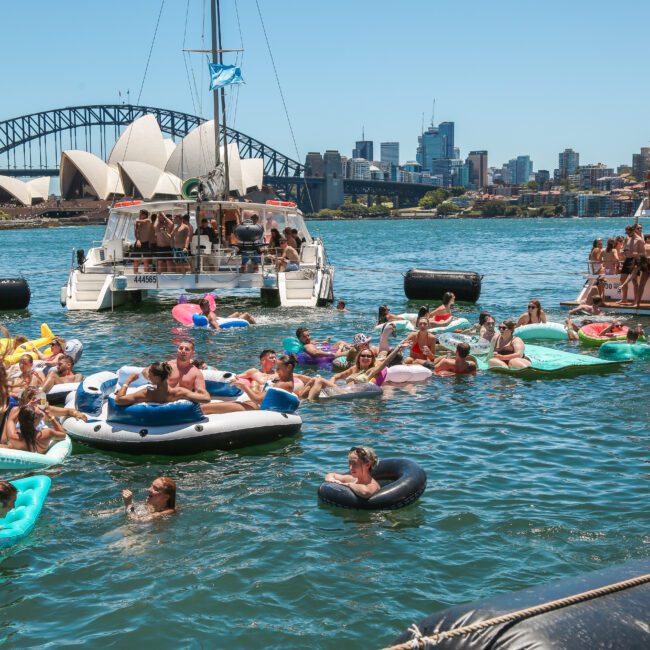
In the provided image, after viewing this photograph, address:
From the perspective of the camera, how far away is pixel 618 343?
1783 cm

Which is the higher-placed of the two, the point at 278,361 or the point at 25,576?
the point at 278,361

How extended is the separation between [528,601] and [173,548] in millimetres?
4452

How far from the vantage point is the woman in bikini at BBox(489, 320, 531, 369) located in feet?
54.9

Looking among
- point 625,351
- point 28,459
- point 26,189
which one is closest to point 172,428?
point 28,459

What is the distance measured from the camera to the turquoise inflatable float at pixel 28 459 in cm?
1109

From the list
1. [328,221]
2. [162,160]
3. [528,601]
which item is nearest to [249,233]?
[528,601]

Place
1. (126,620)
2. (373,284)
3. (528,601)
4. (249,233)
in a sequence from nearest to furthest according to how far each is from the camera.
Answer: (528,601) → (126,620) → (249,233) → (373,284)

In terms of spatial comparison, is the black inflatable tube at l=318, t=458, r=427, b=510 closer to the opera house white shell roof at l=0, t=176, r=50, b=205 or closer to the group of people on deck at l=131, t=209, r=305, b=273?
the group of people on deck at l=131, t=209, r=305, b=273

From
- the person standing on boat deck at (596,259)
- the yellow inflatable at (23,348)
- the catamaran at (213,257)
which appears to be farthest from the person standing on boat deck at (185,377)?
the person standing on boat deck at (596,259)

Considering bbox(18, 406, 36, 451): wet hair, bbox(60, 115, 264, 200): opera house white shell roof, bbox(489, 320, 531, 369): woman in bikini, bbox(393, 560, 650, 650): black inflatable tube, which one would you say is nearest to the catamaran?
bbox(489, 320, 531, 369): woman in bikini

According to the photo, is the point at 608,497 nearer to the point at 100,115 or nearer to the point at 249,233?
the point at 249,233

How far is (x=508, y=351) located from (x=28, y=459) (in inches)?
358

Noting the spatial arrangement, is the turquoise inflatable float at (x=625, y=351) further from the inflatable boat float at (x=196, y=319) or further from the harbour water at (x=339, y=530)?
the inflatable boat float at (x=196, y=319)

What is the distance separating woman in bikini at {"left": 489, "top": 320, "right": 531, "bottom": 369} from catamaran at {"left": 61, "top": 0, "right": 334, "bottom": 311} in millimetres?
9303
